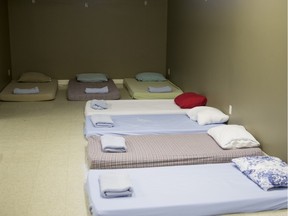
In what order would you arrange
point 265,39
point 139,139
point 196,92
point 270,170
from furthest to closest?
point 196,92
point 139,139
point 265,39
point 270,170

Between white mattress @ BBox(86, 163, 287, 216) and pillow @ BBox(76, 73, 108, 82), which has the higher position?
white mattress @ BBox(86, 163, 287, 216)

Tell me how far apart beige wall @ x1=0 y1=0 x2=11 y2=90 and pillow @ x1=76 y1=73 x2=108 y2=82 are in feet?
4.16

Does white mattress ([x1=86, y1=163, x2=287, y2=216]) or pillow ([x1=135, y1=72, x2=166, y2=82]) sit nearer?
white mattress ([x1=86, y1=163, x2=287, y2=216])

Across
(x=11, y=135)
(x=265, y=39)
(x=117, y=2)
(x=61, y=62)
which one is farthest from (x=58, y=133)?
(x=117, y=2)

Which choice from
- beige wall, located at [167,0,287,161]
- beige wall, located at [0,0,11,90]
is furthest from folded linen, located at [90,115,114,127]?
beige wall, located at [0,0,11,90]

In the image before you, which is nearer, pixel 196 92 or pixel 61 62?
pixel 196 92

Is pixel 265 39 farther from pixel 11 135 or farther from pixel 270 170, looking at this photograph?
pixel 11 135

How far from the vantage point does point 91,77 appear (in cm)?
751

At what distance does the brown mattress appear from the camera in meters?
3.43

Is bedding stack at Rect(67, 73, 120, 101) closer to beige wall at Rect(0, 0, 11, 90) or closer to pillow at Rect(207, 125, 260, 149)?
beige wall at Rect(0, 0, 11, 90)

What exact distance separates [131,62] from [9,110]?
289cm

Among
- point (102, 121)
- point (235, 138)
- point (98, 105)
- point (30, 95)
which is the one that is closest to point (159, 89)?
point (98, 105)

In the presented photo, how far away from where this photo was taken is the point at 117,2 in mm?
7789

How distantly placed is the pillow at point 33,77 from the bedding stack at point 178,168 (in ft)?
9.96
